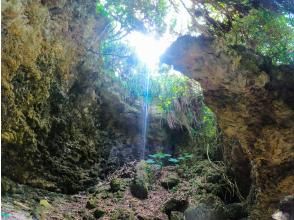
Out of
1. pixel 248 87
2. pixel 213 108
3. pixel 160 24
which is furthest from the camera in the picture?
pixel 160 24

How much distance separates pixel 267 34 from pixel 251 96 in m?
0.84

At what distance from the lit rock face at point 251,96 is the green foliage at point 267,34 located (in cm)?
36

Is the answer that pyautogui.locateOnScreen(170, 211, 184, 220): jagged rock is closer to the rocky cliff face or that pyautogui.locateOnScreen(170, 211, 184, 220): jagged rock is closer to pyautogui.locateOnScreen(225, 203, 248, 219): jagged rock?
pyautogui.locateOnScreen(225, 203, 248, 219): jagged rock

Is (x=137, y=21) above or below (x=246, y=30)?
above


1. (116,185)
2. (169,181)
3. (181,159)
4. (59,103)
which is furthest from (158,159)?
(59,103)

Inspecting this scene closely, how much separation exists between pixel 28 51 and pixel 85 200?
9.04ft

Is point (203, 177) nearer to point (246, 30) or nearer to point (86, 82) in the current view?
point (86, 82)

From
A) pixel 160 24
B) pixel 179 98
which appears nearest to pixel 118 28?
pixel 160 24

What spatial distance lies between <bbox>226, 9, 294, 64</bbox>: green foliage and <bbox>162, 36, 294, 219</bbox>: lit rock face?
36cm

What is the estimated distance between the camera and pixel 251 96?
12.2ft

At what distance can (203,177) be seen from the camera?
6848 millimetres

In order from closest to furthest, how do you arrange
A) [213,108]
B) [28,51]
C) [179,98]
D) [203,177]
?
[213,108] → [28,51] → [203,177] → [179,98]

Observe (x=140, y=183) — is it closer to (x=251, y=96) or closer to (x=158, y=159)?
(x=158, y=159)

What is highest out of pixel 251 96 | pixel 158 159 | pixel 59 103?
pixel 251 96
